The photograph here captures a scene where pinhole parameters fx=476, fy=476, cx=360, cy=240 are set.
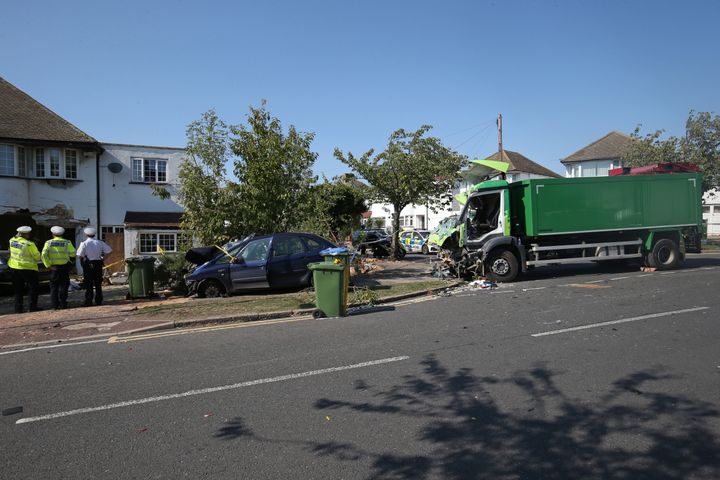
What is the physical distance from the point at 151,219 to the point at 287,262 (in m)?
13.4

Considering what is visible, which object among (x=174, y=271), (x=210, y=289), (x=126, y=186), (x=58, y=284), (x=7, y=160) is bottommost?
(x=210, y=289)

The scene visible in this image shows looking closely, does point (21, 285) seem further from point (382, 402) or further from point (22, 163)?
point (22, 163)

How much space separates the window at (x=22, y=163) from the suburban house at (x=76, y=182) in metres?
→ 0.04

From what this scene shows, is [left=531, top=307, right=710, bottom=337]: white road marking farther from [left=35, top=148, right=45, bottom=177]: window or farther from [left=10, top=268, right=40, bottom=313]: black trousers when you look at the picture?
[left=35, top=148, right=45, bottom=177]: window

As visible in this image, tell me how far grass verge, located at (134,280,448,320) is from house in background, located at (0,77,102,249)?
1371cm

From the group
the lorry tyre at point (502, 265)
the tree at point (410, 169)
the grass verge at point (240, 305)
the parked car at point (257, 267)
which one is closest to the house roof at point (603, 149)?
the tree at point (410, 169)

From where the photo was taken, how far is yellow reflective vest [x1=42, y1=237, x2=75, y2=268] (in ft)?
32.6

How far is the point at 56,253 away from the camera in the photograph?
997 cm

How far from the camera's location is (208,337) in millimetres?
7398

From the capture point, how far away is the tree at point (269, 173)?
12.8 m

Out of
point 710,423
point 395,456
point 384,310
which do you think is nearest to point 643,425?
point 710,423

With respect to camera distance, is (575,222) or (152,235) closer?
(575,222)

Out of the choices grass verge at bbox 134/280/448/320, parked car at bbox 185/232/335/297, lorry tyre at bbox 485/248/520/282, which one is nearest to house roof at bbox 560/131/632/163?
lorry tyre at bbox 485/248/520/282

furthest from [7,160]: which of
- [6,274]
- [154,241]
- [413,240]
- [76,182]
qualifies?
[413,240]
